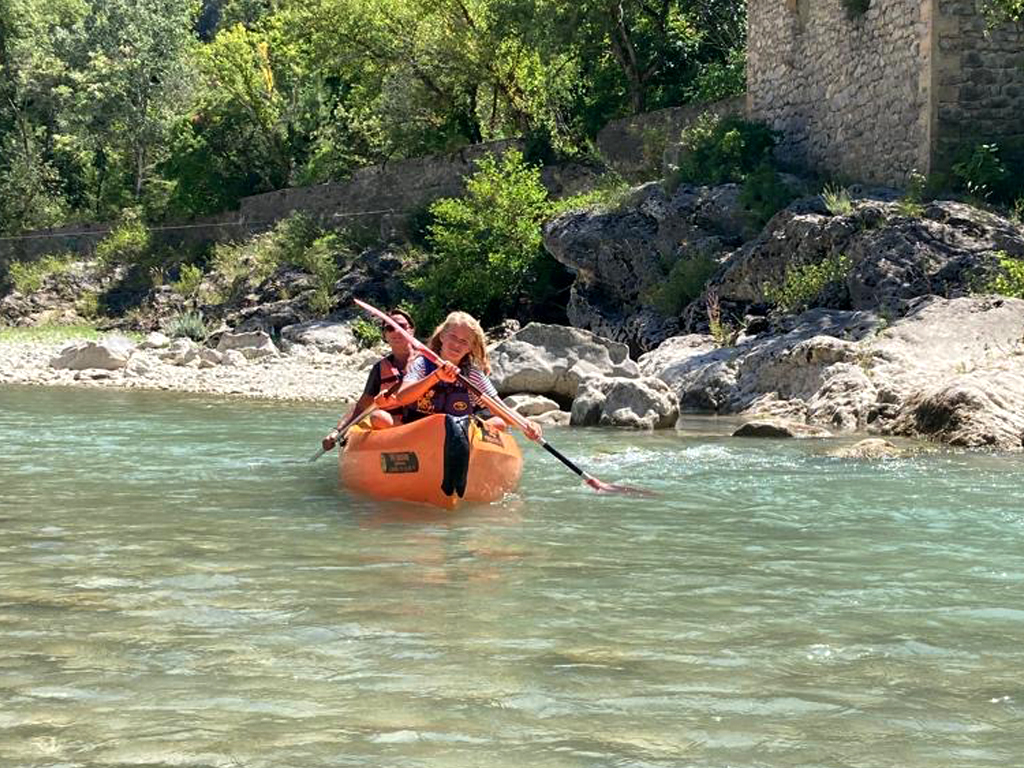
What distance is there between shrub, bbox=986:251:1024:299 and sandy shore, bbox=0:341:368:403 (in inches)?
308

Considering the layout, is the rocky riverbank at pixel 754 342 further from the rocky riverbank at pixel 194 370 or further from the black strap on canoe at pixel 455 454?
the black strap on canoe at pixel 455 454

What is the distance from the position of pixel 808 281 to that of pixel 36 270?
84.6 feet

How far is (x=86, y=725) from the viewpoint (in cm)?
411

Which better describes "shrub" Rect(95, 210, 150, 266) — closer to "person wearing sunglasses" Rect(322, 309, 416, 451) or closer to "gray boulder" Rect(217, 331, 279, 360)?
"gray boulder" Rect(217, 331, 279, 360)

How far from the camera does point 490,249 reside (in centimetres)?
2452

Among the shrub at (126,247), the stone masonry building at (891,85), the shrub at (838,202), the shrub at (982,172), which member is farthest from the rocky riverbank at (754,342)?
the shrub at (126,247)

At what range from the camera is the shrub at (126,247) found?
3672cm

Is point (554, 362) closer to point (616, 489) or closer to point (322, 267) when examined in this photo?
point (616, 489)

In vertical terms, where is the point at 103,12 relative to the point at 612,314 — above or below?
above

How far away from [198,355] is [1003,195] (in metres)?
12.8

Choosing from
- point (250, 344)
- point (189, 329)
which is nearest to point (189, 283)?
point (189, 329)

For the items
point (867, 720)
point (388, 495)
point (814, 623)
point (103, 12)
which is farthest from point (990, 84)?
point (103, 12)

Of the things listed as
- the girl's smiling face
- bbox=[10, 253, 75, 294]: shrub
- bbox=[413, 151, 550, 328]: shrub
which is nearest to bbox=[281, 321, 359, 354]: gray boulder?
bbox=[413, 151, 550, 328]: shrub

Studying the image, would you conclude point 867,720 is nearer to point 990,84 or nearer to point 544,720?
point 544,720
